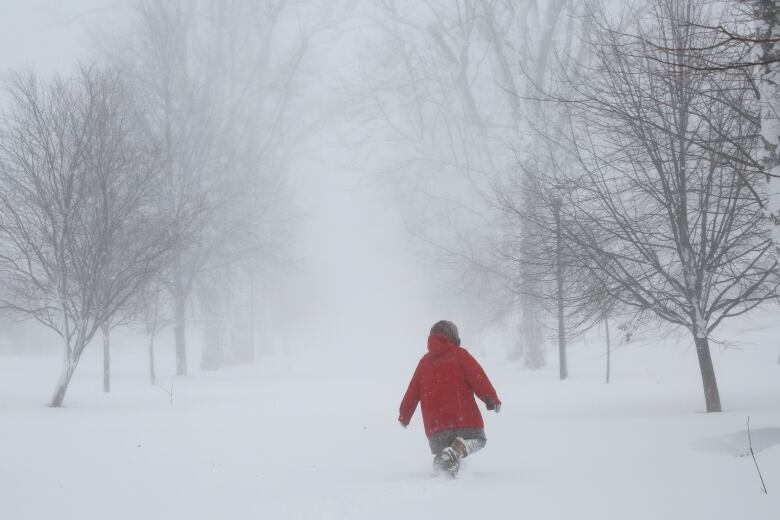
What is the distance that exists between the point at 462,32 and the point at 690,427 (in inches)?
725

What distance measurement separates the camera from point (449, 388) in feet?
20.2

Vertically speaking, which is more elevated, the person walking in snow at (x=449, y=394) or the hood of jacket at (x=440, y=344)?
the hood of jacket at (x=440, y=344)

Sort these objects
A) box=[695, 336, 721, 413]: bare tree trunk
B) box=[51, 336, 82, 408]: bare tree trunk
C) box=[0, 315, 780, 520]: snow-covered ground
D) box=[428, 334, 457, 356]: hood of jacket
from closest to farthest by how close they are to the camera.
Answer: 1. box=[0, 315, 780, 520]: snow-covered ground
2. box=[428, 334, 457, 356]: hood of jacket
3. box=[695, 336, 721, 413]: bare tree trunk
4. box=[51, 336, 82, 408]: bare tree trunk

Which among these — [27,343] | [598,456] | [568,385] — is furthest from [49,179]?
[27,343]

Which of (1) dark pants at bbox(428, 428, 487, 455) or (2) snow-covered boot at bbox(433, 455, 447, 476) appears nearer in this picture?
(2) snow-covered boot at bbox(433, 455, 447, 476)

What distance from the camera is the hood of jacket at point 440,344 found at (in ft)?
20.5

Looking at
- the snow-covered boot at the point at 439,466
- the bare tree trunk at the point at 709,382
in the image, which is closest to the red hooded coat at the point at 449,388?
the snow-covered boot at the point at 439,466

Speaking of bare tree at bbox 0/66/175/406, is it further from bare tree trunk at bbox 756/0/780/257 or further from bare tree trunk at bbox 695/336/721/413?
bare tree trunk at bbox 756/0/780/257

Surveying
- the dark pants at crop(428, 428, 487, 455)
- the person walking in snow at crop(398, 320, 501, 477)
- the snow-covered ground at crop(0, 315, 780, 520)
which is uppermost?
the person walking in snow at crop(398, 320, 501, 477)

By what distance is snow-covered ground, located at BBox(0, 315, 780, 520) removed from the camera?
5074 mm

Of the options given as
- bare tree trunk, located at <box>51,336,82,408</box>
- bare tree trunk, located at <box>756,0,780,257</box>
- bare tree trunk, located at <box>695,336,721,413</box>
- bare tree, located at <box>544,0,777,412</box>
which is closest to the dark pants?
bare tree trunk, located at <box>756,0,780,257</box>

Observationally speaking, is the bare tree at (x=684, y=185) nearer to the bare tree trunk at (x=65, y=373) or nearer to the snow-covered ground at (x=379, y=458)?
the snow-covered ground at (x=379, y=458)

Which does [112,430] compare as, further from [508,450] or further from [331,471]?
[508,450]

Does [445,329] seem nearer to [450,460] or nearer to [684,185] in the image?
[450,460]
